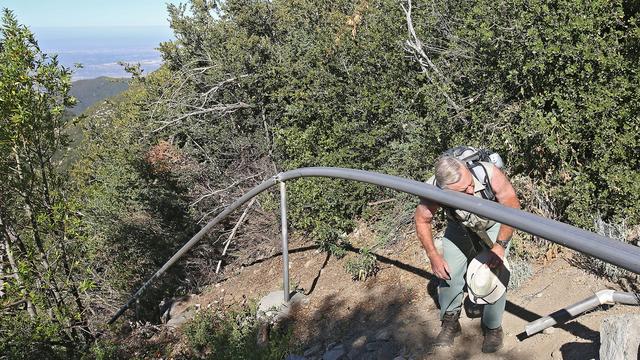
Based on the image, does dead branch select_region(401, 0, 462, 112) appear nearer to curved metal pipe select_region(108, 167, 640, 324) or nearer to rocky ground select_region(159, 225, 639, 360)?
rocky ground select_region(159, 225, 639, 360)

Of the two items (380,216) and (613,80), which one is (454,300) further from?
(380,216)

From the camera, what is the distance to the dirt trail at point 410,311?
328cm

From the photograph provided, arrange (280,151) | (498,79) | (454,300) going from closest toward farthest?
(454,300), (498,79), (280,151)

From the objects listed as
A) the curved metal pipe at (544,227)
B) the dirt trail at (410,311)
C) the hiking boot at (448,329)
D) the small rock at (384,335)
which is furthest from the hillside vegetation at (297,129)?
the curved metal pipe at (544,227)

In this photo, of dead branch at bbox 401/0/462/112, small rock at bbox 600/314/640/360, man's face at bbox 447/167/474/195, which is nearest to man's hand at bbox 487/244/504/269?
man's face at bbox 447/167/474/195

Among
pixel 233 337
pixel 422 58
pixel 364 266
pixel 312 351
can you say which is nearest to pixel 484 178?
pixel 312 351

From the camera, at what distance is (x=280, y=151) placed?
10117mm

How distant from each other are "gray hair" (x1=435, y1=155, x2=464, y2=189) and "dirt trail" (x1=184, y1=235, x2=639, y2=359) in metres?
1.27

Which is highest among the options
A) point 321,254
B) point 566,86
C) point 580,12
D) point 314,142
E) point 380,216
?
point 580,12

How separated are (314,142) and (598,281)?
5.13m

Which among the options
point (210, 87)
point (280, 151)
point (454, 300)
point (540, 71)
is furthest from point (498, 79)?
point (210, 87)

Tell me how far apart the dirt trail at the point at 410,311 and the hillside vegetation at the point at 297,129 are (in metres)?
0.57

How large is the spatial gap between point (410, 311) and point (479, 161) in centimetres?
183

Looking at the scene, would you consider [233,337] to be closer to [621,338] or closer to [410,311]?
[410,311]
